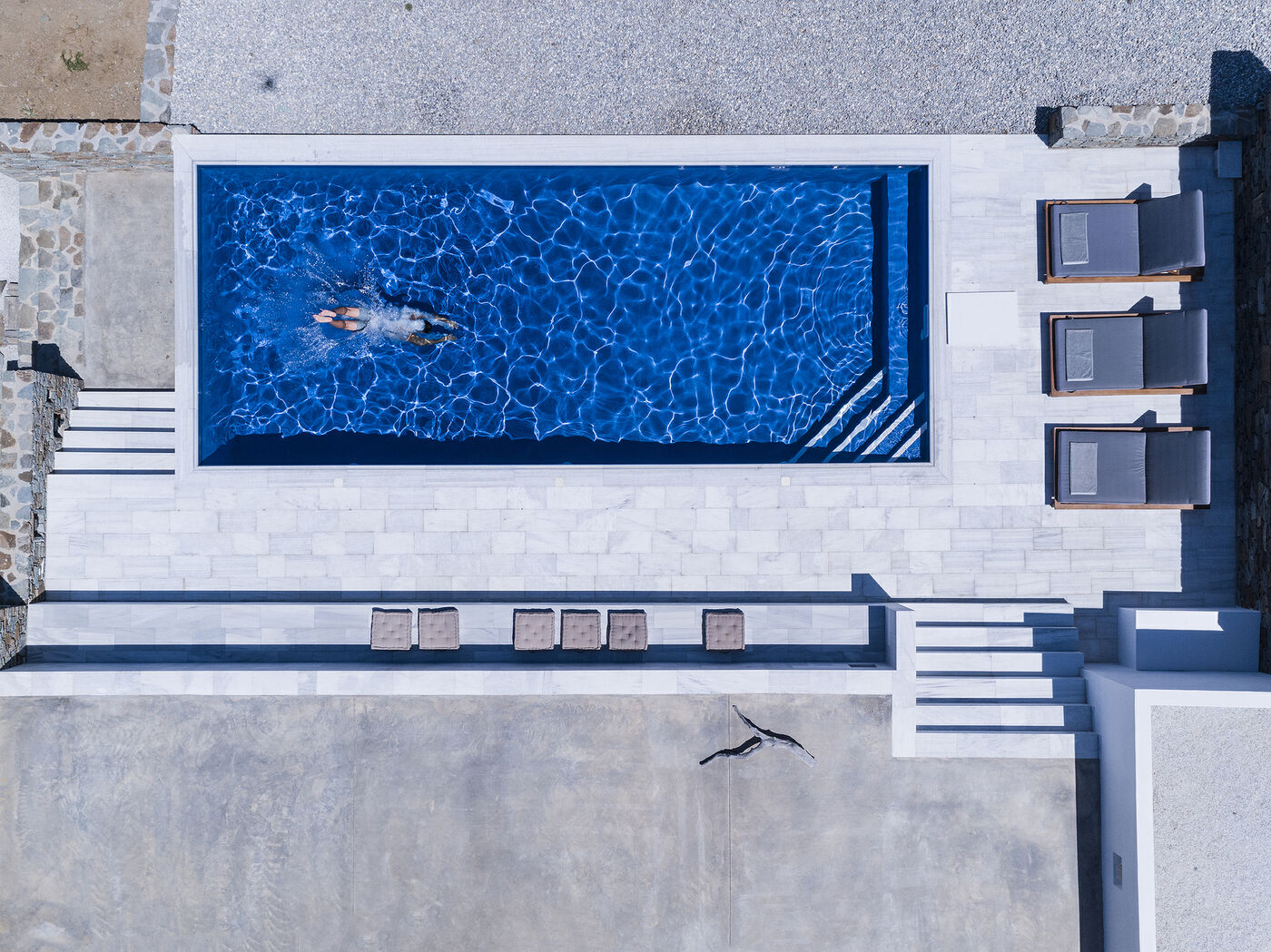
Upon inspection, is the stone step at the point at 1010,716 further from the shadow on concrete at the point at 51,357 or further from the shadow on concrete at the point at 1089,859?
the shadow on concrete at the point at 51,357

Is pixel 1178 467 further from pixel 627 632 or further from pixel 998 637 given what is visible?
pixel 627 632

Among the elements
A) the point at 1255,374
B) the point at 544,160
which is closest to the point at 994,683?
the point at 1255,374

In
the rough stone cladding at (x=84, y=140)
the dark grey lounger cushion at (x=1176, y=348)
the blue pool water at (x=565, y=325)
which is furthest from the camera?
the blue pool water at (x=565, y=325)

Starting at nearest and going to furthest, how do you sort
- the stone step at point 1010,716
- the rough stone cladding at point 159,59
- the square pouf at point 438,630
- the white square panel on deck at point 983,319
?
the stone step at point 1010,716, the square pouf at point 438,630, the white square panel on deck at point 983,319, the rough stone cladding at point 159,59

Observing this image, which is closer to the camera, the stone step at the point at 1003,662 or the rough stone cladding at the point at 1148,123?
the rough stone cladding at the point at 1148,123

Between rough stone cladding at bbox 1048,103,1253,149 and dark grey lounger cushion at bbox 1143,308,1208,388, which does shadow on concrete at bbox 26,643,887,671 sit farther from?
rough stone cladding at bbox 1048,103,1253,149

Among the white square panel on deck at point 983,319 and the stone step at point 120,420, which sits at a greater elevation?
the white square panel on deck at point 983,319

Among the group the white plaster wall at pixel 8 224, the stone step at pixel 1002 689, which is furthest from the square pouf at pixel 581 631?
the white plaster wall at pixel 8 224

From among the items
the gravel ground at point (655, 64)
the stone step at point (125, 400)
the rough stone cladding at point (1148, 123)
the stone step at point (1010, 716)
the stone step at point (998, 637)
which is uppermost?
Result: the gravel ground at point (655, 64)
